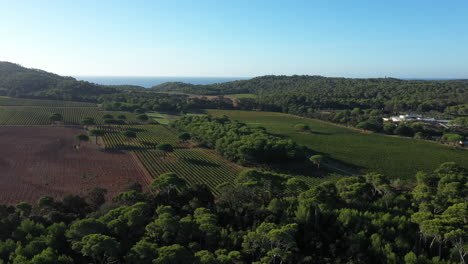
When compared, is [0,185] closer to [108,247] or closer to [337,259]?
[108,247]

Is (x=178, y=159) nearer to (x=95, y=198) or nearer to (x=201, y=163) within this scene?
(x=201, y=163)

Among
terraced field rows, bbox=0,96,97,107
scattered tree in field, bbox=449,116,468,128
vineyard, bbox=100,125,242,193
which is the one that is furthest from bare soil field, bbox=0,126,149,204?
→ scattered tree in field, bbox=449,116,468,128

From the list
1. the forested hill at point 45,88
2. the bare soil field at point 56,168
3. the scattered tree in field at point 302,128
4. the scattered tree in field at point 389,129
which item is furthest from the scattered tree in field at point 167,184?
the forested hill at point 45,88

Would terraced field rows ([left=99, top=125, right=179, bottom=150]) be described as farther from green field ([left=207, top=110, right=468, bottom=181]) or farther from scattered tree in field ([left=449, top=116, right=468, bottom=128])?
scattered tree in field ([left=449, top=116, right=468, bottom=128])

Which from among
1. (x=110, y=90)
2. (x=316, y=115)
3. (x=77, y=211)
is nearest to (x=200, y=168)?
(x=77, y=211)

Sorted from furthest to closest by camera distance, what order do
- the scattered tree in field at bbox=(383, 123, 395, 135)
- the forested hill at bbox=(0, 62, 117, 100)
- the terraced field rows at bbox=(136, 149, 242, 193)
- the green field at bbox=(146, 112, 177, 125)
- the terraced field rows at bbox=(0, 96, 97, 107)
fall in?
the forested hill at bbox=(0, 62, 117, 100) → the terraced field rows at bbox=(0, 96, 97, 107) → the green field at bbox=(146, 112, 177, 125) → the scattered tree in field at bbox=(383, 123, 395, 135) → the terraced field rows at bbox=(136, 149, 242, 193)

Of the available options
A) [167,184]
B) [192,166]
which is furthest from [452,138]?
[167,184]
